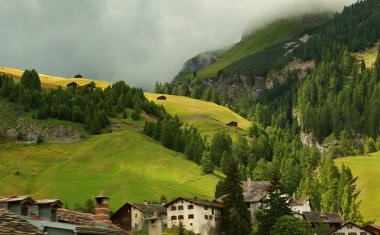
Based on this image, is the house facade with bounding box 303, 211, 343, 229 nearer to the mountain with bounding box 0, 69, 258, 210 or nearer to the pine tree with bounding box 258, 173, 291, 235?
the mountain with bounding box 0, 69, 258, 210

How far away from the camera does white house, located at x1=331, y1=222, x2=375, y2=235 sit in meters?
128

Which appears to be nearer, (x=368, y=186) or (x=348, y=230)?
(x=348, y=230)

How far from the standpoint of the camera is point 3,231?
2177 centimetres

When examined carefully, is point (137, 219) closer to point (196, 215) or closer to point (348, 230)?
point (196, 215)

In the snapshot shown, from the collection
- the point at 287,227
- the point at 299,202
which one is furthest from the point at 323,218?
the point at 287,227

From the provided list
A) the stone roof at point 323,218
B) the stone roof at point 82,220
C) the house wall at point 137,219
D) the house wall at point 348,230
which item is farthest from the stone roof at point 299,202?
the stone roof at point 82,220

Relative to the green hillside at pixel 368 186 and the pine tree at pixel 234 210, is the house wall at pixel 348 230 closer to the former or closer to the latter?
the green hillside at pixel 368 186

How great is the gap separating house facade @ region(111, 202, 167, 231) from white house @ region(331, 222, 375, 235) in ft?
124

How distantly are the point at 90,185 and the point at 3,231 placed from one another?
5516 inches

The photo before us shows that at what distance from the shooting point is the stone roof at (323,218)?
5468 inches

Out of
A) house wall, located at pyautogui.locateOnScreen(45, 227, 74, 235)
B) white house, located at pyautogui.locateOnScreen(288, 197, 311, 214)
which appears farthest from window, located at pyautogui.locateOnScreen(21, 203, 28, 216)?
white house, located at pyautogui.locateOnScreen(288, 197, 311, 214)

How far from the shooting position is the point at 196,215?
117875mm

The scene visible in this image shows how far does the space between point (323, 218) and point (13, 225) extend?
4950 inches

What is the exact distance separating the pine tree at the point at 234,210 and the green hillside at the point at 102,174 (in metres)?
38.4
